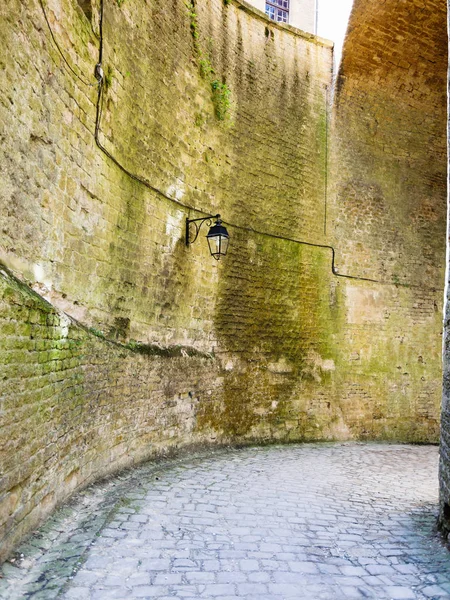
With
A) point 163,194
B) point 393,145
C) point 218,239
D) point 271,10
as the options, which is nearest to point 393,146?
point 393,145

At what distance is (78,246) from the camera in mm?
5066

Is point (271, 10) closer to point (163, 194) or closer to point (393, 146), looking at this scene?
point (393, 146)

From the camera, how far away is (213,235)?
7.38 m

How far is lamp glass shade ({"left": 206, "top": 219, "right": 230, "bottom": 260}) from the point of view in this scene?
7.35m

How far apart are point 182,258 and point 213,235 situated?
0.63 metres

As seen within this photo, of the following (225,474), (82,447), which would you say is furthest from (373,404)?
(82,447)

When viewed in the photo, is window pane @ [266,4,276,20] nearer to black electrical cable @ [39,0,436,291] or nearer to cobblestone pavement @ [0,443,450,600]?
black electrical cable @ [39,0,436,291]

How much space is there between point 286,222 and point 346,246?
5.72 feet

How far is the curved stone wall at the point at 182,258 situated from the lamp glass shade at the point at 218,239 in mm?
189

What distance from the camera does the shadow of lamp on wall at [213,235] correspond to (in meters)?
7.37

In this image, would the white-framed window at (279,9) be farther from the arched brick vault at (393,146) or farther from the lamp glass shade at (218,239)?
the lamp glass shade at (218,239)

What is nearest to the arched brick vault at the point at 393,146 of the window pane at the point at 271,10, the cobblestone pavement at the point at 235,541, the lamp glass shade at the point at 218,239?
the lamp glass shade at the point at 218,239

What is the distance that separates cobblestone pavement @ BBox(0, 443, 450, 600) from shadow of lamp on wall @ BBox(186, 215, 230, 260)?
3.41 metres

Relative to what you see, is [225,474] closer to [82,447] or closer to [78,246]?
[82,447]
